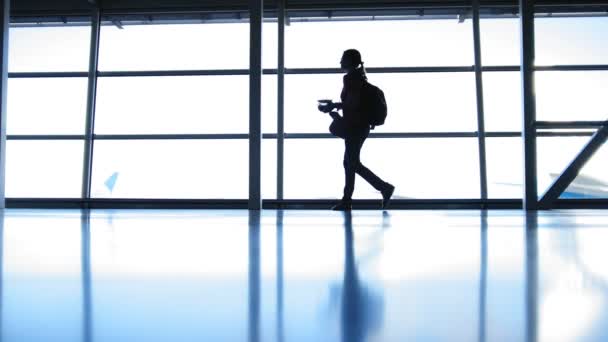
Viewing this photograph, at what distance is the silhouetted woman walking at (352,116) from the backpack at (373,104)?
0.14 ft

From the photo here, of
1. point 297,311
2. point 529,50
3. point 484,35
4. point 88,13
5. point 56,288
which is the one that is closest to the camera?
point 297,311

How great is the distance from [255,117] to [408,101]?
2791 mm

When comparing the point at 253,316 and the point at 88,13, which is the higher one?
the point at 88,13

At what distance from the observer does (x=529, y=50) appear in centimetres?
574

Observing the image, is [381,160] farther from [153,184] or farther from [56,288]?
[56,288]

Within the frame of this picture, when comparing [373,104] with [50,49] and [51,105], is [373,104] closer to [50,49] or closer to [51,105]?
[51,105]

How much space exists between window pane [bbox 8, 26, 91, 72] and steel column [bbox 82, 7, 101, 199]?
113mm

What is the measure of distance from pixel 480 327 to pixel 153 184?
766 centimetres

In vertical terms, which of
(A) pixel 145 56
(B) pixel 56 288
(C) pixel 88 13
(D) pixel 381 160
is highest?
(C) pixel 88 13

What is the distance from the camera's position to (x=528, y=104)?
574 cm

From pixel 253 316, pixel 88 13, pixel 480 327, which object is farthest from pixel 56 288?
pixel 88 13

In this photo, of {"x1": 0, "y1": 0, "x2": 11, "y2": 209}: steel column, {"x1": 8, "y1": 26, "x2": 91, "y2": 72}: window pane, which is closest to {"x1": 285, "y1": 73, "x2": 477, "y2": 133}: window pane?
{"x1": 8, "y1": 26, "x2": 91, "y2": 72}: window pane

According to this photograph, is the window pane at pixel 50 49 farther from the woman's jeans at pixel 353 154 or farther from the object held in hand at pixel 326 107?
the woman's jeans at pixel 353 154

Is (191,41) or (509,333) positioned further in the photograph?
(191,41)
